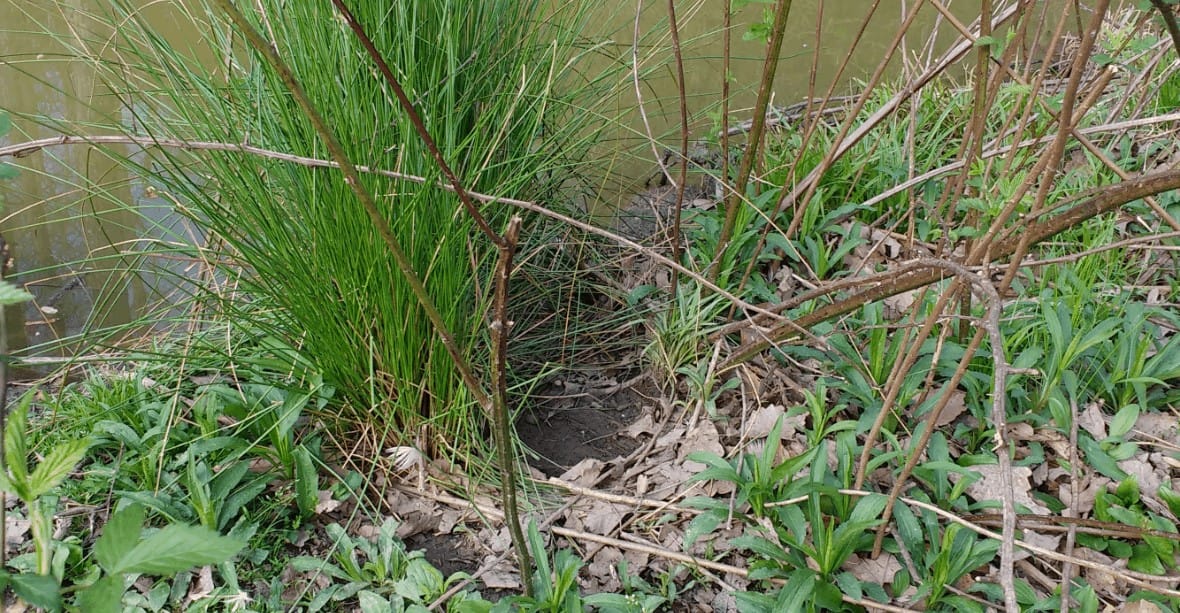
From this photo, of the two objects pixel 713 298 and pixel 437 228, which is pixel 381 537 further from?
pixel 713 298

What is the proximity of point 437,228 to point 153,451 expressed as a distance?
75cm

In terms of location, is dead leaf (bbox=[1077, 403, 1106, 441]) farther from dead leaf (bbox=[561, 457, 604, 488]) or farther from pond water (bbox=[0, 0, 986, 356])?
pond water (bbox=[0, 0, 986, 356])

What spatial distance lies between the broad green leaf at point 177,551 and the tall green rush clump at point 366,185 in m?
0.87

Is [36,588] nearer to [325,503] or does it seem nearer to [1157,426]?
[325,503]

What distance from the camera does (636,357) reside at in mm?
2367

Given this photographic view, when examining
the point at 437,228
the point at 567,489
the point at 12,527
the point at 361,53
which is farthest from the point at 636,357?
the point at 12,527

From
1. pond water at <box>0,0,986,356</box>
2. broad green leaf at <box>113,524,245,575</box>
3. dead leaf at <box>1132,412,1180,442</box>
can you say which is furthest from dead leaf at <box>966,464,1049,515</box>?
broad green leaf at <box>113,524,245,575</box>

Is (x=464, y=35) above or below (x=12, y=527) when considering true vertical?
above

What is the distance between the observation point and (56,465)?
2.96ft

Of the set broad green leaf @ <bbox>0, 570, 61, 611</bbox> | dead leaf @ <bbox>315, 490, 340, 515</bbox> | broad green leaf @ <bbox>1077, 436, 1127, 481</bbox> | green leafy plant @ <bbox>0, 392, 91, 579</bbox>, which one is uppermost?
green leafy plant @ <bbox>0, 392, 91, 579</bbox>

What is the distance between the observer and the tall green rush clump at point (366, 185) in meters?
1.74

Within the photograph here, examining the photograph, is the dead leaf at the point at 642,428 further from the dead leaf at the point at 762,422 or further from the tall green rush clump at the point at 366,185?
the tall green rush clump at the point at 366,185

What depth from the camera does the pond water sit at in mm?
2746

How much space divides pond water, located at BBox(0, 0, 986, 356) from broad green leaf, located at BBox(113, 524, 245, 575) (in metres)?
1.49
